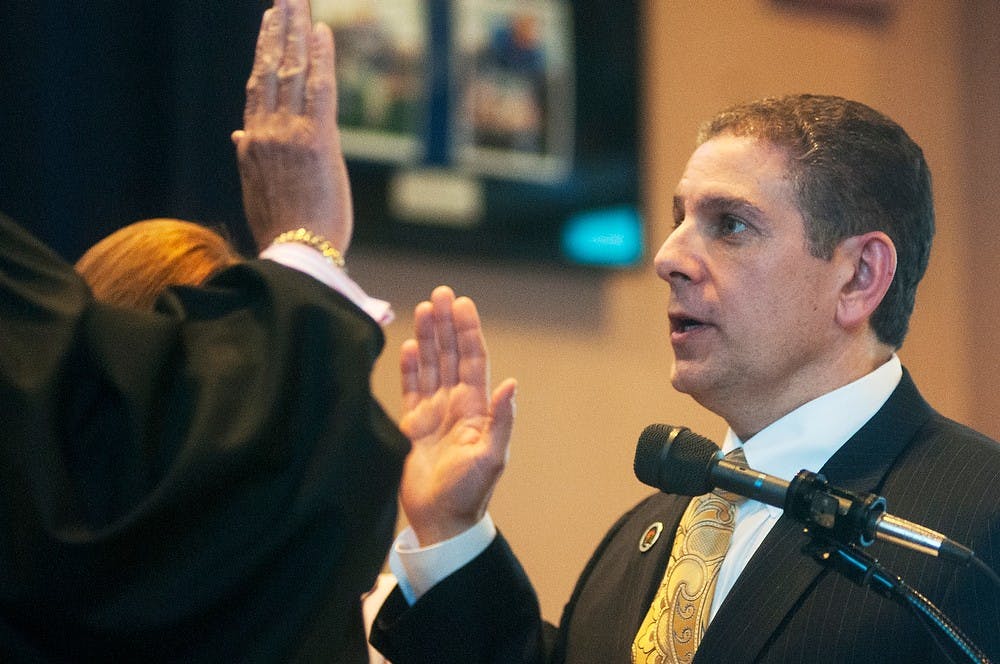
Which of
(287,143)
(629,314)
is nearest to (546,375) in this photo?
(629,314)

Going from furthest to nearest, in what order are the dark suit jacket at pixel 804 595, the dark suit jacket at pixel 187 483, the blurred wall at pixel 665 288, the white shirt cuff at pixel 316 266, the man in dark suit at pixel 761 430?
the blurred wall at pixel 665 288, the man in dark suit at pixel 761 430, the dark suit jacket at pixel 804 595, the white shirt cuff at pixel 316 266, the dark suit jacket at pixel 187 483

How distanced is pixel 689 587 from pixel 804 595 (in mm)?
201

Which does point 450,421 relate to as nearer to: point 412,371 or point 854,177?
point 412,371

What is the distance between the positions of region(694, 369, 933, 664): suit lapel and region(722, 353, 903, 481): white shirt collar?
0.03 metres

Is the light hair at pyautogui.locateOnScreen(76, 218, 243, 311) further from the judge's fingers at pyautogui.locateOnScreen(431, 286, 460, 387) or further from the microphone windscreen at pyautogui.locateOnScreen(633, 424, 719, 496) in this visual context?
the microphone windscreen at pyautogui.locateOnScreen(633, 424, 719, 496)

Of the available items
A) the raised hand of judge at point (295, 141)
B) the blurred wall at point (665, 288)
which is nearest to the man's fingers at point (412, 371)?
the raised hand of judge at point (295, 141)

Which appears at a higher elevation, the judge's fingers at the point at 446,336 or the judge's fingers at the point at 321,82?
the judge's fingers at the point at 321,82

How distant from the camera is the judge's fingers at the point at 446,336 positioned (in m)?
1.85

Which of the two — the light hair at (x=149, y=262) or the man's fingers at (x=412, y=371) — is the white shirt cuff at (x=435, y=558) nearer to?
the man's fingers at (x=412, y=371)

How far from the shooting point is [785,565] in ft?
5.66

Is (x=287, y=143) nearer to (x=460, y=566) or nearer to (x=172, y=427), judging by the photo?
(x=172, y=427)

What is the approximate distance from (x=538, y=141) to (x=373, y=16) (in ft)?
1.71

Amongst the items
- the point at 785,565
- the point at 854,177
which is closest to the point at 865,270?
the point at 854,177

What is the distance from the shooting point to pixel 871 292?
6.55 feet
